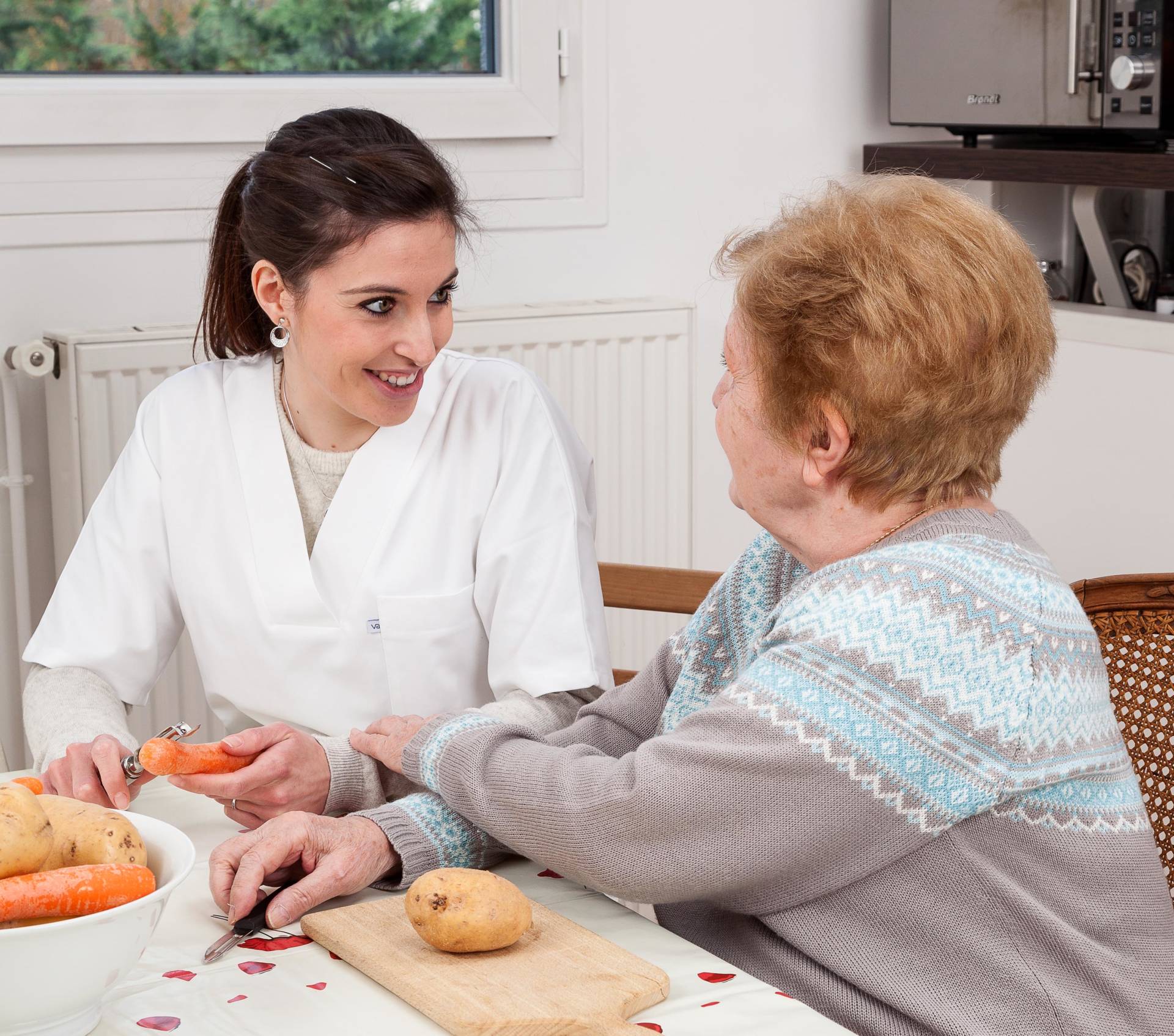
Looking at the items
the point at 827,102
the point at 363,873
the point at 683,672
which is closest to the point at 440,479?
the point at 683,672

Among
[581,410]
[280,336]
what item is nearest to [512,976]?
[280,336]

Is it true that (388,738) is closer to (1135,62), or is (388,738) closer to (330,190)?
(330,190)

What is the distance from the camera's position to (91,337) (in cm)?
215

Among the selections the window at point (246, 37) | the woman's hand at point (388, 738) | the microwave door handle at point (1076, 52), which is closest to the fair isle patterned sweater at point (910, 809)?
the woman's hand at point (388, 738)

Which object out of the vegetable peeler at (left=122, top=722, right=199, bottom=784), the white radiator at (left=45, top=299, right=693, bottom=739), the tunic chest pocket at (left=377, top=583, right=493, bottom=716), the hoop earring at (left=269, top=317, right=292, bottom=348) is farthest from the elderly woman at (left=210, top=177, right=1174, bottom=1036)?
the white radiator at (left=45, top=299, right=693, bottom=739)

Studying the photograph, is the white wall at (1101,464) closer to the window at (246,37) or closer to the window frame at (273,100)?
the window frame at (273,100)

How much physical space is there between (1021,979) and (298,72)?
76.6 inches

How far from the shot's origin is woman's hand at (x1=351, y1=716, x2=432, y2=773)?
1216 mm

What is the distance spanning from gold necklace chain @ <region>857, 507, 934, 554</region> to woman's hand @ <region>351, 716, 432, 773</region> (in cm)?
40

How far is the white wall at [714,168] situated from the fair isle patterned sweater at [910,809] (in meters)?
1.46

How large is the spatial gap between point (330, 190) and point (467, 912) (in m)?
0.83

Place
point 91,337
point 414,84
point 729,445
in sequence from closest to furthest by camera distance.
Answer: point 729,445
point 91,337
point 414,84

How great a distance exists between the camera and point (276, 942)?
0.99 m

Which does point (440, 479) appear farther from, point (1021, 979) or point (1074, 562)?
point (1074, 562)
